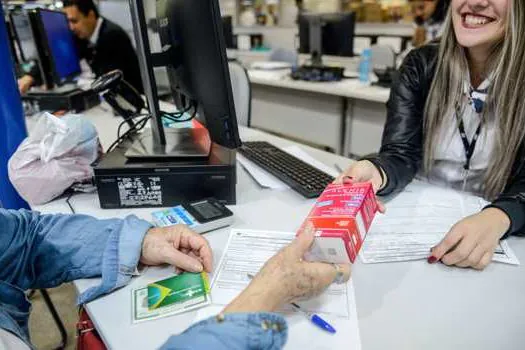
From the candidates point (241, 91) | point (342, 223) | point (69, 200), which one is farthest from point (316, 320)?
point (241, 91)

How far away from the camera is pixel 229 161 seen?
3.07 feet

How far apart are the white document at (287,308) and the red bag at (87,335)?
175 millimetres

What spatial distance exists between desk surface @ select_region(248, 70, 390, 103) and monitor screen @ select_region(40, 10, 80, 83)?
4.60 feet

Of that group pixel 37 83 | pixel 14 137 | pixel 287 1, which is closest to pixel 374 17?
pixel 287 1

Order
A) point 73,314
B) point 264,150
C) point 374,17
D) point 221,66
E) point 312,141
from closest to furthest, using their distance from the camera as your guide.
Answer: point 221,66 < point 264,150 < point 73,314 < point 312,141 < point 374,17

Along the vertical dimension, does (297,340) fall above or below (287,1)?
below

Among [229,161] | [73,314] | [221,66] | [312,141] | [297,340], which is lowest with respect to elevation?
[73,314]

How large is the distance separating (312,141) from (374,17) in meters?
2.40

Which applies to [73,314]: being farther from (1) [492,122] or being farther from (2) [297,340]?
(1) [492,122]

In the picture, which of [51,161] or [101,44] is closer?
[51,161]

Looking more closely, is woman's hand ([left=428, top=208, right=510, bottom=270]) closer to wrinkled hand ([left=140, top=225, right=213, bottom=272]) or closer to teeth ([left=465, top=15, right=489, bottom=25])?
wrinkled hand ([left=140, top=225, right=213, bottom=272])

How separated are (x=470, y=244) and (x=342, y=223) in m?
0.29

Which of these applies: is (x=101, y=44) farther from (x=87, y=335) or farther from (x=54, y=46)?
(x=87, y=335)

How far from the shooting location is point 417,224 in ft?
2.79
